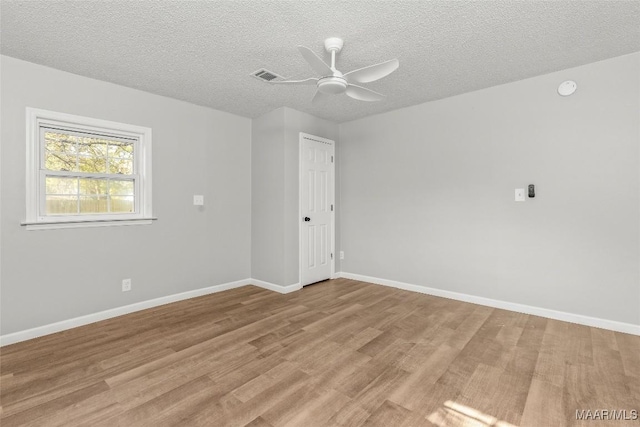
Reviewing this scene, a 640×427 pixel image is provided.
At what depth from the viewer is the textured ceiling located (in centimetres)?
205

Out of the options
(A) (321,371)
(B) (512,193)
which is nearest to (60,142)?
(A) (321,371)

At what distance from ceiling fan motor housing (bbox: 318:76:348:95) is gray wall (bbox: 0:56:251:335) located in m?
2.32

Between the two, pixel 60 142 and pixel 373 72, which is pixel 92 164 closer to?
pixel 60 142

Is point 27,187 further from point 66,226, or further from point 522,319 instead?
point 522,319

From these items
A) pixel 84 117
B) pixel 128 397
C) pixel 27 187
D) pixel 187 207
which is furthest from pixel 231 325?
pixel 84 117

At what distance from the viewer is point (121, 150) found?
343cm

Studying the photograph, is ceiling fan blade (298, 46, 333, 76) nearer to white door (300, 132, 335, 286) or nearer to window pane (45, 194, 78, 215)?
white door (300, 132, 335, 286)

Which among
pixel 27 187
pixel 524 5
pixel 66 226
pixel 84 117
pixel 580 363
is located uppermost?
pixel 524 5

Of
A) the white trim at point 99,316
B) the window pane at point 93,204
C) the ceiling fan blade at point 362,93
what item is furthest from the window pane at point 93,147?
the ceiling fan blade at point 362,93

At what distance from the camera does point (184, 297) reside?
3.85 meters

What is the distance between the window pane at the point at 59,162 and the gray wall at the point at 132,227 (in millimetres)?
209

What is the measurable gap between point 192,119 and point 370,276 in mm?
3393

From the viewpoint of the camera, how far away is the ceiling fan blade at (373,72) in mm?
2170

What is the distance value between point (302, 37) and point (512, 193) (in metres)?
2.78
